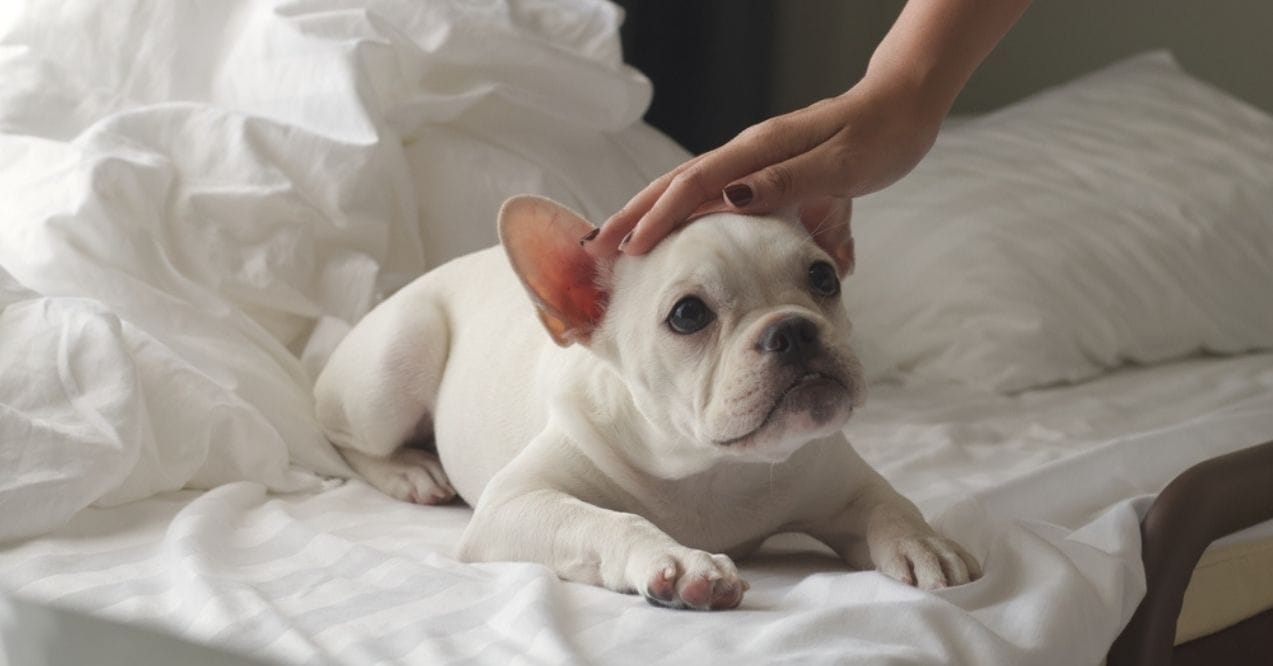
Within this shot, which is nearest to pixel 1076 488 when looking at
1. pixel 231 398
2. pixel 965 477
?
pixel 965 477

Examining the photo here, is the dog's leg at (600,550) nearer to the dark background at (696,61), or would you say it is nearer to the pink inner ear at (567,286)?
the pink inner ear at (567,286)

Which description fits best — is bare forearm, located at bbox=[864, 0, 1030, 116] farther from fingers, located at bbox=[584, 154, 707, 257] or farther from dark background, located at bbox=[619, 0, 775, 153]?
dark background, located at bbox=[619, 0, 775, 153]

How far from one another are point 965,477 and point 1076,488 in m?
0.13

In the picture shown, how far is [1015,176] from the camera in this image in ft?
7.99

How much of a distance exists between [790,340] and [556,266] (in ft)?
0.86

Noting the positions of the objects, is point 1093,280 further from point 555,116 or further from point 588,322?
point 588,322

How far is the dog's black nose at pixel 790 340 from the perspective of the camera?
1.23 meters

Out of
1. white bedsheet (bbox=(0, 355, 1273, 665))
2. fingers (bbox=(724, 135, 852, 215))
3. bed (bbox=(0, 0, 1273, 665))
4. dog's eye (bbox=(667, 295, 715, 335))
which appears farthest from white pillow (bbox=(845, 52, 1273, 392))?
dog's eye (bbox=(667, 295, 715, 335))

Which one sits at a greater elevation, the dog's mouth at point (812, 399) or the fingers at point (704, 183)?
the fingers at point (704, 183)

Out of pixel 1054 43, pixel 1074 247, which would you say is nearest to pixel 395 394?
pixel 1074 247

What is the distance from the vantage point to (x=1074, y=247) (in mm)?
2297

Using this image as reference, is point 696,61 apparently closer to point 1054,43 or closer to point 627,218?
point 1054,43

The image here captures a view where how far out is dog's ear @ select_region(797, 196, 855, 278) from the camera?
1.42 metres

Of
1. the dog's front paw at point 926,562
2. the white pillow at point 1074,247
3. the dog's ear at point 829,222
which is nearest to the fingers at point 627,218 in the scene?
the dog's ear at point 829,222
